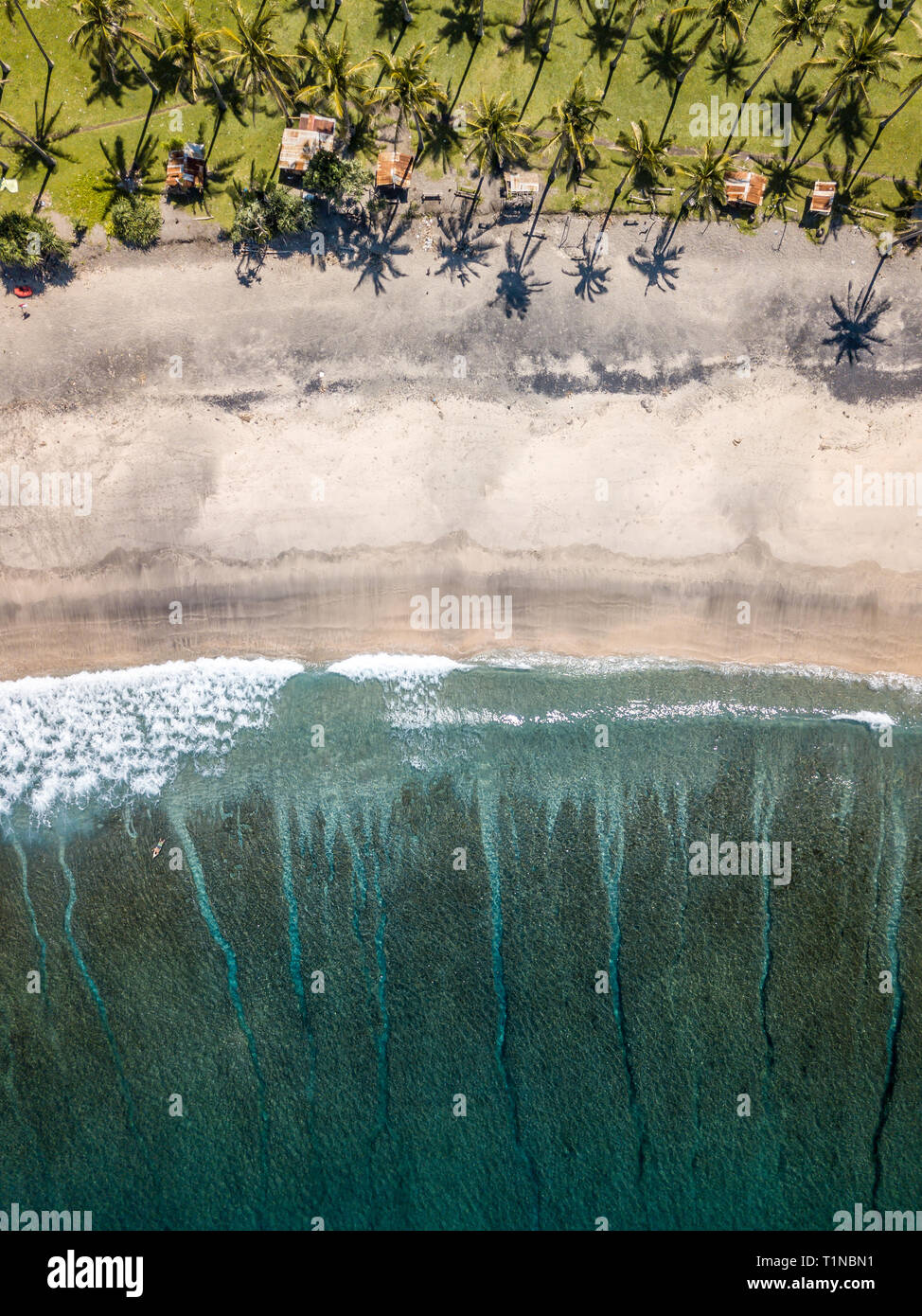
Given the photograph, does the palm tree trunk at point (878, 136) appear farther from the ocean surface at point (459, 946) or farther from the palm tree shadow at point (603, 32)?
the ocean surface at point (459, 946)

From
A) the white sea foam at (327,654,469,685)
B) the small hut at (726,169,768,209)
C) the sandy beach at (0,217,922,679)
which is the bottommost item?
the white sea foam at (327,654,469,685)

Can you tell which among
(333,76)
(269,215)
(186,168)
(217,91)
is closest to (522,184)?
(333,76)

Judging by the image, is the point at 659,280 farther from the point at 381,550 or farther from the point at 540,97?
the point at 381,550

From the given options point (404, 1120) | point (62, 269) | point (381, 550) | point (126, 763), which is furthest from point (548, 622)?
point (62, 269)

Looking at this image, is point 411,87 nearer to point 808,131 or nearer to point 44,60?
point 44,60

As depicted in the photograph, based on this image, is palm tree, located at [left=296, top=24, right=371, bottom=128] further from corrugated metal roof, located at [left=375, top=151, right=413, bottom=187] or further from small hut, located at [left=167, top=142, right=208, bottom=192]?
small hut, located at [left=167, top=142, right=208, bottom=192]

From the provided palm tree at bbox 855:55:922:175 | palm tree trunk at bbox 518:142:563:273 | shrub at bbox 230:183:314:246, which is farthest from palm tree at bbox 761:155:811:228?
shrub at bbox 230:183:314:246
